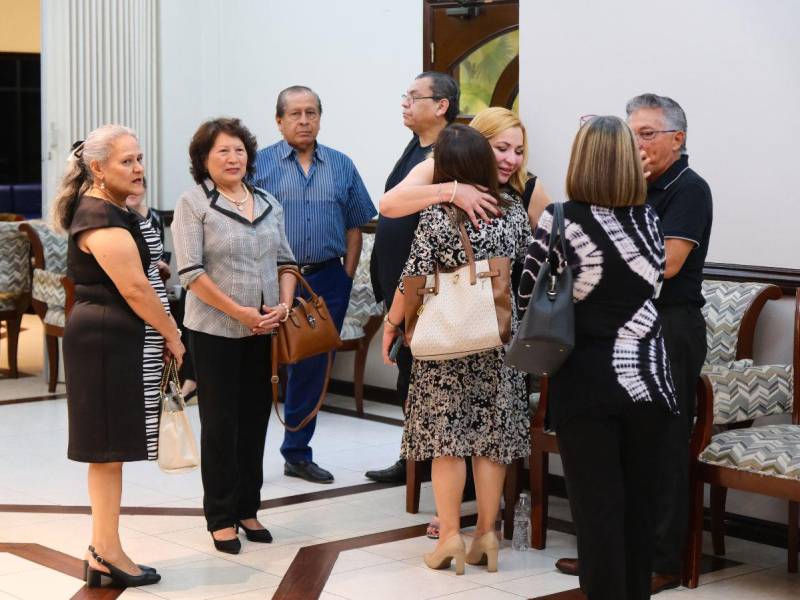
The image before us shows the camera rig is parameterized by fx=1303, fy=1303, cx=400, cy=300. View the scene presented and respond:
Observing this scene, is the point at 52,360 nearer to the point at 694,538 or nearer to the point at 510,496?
the point at 510,496

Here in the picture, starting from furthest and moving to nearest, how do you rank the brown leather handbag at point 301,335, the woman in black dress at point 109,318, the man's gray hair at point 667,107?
1. the brown leather handbag at point 301,335
2. the man's gray hair at point 667,107
3. the woman in black dress at point 109,318

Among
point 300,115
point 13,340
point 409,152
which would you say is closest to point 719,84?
point 409,152

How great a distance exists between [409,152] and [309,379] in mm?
1308

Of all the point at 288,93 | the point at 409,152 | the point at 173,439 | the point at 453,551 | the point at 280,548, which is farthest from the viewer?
the point at 288,93

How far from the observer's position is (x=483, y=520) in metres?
4.60

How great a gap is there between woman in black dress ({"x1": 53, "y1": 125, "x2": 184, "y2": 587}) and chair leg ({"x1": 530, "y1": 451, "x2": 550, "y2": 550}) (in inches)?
56.8

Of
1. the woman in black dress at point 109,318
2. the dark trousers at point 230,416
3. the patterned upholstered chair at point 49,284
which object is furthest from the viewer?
the patterned upholstered chair at point 49,284

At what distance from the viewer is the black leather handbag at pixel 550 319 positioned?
11.1 ft

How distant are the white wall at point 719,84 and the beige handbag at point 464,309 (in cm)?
117

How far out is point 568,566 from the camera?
463 cm

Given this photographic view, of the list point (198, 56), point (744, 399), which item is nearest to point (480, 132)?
point (744, 399)

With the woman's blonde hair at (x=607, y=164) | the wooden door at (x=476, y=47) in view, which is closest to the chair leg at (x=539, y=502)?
the woman's blonde hair at (x=607, y=164)

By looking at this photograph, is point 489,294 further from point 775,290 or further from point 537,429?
point 775,290

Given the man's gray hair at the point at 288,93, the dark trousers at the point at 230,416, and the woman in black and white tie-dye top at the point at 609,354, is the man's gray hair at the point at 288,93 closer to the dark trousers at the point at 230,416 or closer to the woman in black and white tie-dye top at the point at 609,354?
the dark trousers at the point at 230,416
